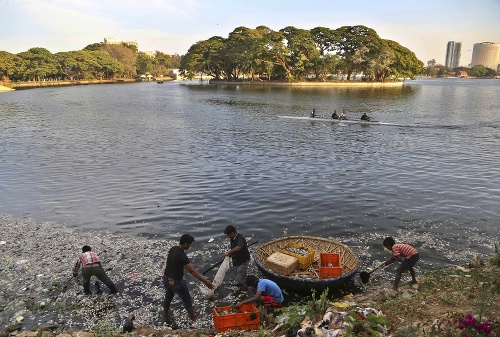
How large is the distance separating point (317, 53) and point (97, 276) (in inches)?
4555

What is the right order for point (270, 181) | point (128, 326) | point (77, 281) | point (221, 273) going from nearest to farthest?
point (128, 326) → point (221, 273) → point (77, 281) → point (270, 181)

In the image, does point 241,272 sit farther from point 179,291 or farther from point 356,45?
point 356,45

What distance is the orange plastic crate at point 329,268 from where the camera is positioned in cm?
1076

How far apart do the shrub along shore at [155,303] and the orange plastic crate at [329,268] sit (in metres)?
0.73

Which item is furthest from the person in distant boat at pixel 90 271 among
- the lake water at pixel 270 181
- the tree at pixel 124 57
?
the tree at pixel 124 57

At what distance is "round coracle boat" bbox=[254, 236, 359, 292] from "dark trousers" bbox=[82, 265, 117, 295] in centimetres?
455

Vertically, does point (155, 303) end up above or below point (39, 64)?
below

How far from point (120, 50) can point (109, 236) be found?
196606mm

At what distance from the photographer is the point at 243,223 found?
16.0 metres

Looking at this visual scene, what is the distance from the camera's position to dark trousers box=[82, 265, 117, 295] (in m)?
10.4

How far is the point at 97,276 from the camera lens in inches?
413

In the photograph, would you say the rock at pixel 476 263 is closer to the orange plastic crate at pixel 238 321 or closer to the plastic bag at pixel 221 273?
the orange plastic crate at pixel 238 321

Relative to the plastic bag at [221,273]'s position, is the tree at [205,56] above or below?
above


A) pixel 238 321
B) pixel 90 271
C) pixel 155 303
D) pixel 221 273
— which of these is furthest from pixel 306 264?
pixel 90 271
